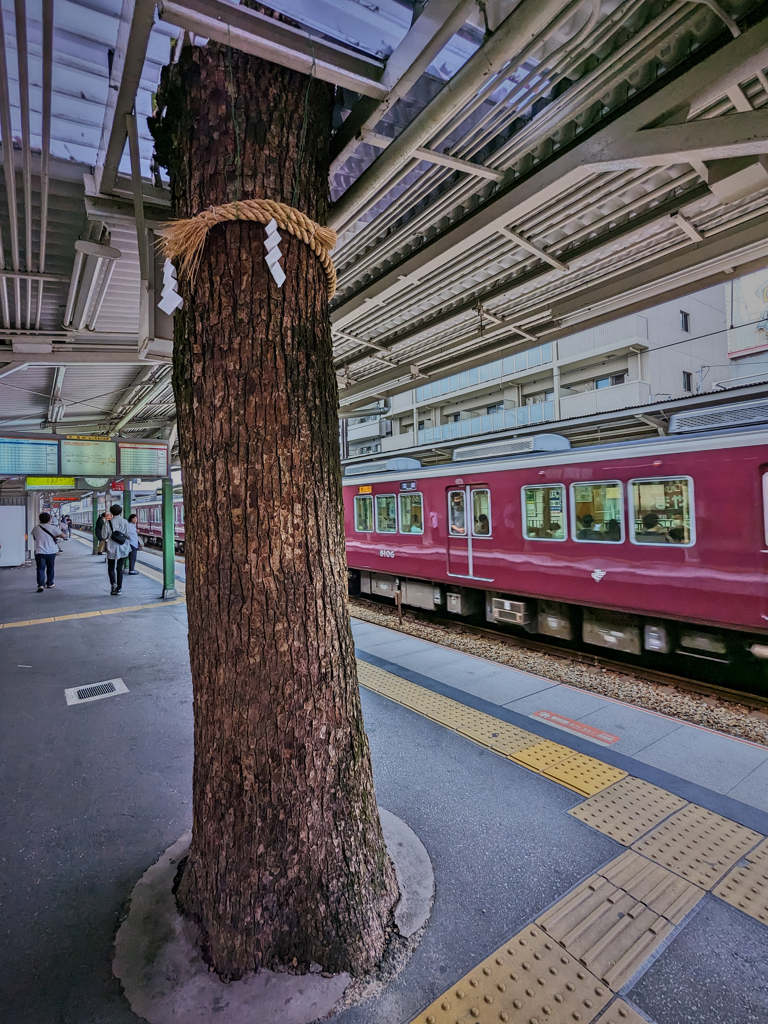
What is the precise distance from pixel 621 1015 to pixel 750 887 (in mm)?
979

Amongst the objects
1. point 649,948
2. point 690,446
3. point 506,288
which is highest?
point 506,288

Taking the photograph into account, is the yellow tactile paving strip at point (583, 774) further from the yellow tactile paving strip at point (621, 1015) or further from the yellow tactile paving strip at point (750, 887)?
the yellow tactile paving strip at point (621, 1015)

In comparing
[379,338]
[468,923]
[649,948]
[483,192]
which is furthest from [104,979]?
[379,338]

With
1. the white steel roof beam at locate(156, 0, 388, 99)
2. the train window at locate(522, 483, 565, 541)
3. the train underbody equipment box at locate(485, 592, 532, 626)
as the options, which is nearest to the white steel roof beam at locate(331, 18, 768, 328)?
the white steel roof beam at locate(156, 0, 388, 99)

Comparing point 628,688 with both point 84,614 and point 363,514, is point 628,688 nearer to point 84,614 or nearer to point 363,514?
point 363,514

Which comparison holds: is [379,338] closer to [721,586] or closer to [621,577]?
[621,577]

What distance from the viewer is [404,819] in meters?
2.64

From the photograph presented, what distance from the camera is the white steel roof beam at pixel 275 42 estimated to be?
1.64 m

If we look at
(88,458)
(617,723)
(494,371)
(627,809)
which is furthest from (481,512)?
(494,371)

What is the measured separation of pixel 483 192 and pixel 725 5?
1.31 m

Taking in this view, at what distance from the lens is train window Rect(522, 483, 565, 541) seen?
21.7 ft

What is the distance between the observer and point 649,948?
6.15 ft

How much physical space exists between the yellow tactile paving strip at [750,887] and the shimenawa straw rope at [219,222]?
3.10m

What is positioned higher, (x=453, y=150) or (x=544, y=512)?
(x=453, y=150)
